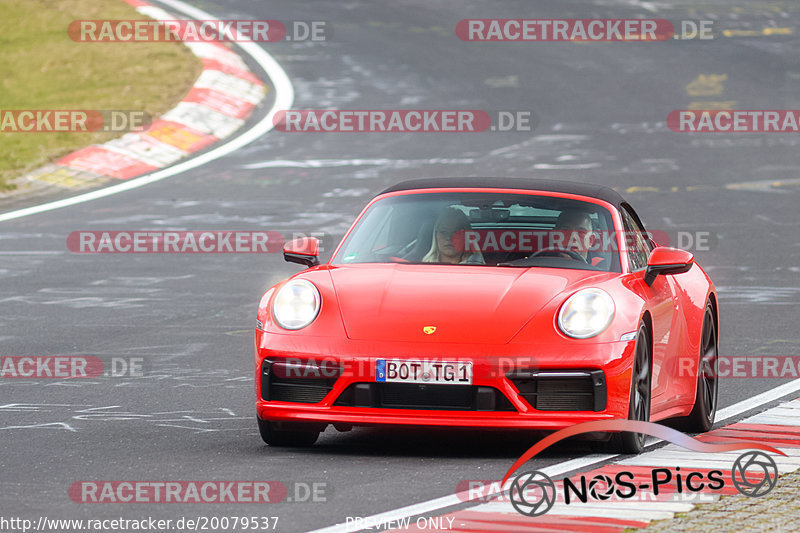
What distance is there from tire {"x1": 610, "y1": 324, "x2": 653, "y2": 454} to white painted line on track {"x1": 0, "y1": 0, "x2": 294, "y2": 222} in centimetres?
1087

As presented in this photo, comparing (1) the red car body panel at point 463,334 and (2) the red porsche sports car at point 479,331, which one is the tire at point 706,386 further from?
(1) the red car body panel at point 463,334

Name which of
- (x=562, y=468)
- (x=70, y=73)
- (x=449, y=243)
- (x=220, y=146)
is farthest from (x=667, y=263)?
(x=70, y=73)

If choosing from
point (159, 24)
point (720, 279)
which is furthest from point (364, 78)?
point (720, 279)

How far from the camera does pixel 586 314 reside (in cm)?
688

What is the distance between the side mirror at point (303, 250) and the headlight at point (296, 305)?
1.93ft

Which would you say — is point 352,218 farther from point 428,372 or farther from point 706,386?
point 428,372

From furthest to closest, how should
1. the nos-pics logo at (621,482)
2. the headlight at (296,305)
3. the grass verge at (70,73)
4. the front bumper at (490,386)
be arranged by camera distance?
the grass verge at (70,73)
the headlight at (296,305)
the front bumper at (490,386)
the nos-pics logo at (621,482)

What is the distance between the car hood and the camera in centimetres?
680

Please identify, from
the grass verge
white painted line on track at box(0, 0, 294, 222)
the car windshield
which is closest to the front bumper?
the car windshield

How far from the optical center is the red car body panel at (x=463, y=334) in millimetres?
6707

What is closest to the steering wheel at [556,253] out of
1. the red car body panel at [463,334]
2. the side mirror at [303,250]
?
the red car body panel at [463,334]

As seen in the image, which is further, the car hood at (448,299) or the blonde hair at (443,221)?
the blonde hair at (443,221)

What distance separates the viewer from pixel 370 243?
7891 mm

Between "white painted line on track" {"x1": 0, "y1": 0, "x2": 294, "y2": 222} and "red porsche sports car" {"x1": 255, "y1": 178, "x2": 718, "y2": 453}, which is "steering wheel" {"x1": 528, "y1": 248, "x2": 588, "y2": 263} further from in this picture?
"white painted line on track" {"x1": 0, "y1": 0, "x2": 294, "y2": 222}
